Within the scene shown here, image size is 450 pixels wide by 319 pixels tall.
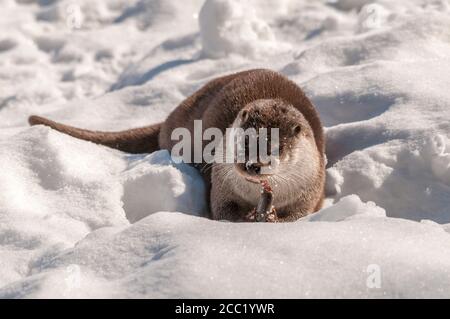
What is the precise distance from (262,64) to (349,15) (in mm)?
→ 1650

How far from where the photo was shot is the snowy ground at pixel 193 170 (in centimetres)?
173

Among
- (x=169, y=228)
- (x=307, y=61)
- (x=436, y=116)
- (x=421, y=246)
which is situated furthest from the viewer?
(x=307, y=61)

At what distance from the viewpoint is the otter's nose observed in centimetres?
254

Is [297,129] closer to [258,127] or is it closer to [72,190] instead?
[258,127]

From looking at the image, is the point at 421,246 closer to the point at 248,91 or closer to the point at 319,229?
the point at 319,229

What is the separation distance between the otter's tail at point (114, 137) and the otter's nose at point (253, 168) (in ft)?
4.32

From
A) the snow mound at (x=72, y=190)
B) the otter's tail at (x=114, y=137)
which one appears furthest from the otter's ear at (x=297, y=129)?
the otter's tail at (x=114, y=137)

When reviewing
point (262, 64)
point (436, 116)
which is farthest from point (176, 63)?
point (436, 116)

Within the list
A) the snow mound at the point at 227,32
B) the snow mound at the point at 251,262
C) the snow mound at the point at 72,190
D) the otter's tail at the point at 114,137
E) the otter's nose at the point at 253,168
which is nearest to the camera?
the snow mound at the point at 251,262

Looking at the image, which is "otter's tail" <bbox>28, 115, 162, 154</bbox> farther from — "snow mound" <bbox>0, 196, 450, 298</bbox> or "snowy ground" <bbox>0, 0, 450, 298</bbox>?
"snow mound" <bbox>0, 196, 450, 298</bbox>

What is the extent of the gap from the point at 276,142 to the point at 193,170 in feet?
2.74

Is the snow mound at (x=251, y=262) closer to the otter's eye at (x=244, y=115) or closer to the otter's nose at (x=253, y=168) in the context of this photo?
the otter's nose at (x=253, y=168)

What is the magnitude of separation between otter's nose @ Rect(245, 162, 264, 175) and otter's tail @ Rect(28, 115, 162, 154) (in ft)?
4.32

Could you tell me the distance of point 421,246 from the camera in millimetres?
1856
